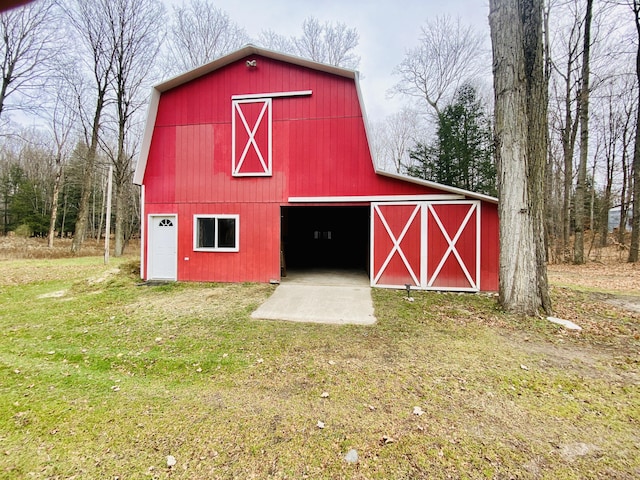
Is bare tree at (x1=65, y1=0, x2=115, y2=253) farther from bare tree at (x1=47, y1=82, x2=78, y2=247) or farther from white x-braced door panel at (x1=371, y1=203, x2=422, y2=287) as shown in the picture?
white x-braced door panel at (x1=371, y1=203, x2=422, y2=287)

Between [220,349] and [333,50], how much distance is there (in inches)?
776

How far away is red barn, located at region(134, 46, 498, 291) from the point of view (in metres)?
7.54

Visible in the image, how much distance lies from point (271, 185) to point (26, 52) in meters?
17.2

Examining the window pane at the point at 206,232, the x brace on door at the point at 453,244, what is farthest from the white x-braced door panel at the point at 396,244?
the window pane at the point at 206,232

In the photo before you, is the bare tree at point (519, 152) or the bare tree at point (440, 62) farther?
the bare tree at point (440, 62)

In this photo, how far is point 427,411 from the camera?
8.73ft

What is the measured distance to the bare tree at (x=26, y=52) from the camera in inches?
561

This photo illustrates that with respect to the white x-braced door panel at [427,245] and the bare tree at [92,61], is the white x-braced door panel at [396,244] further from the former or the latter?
the bare tree at [92,61]

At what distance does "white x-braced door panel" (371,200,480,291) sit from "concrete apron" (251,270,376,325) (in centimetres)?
98

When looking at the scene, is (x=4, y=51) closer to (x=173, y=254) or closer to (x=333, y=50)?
(x=173, y=254)

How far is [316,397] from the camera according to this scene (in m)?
2.88

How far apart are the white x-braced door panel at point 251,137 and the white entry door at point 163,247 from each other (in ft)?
8.60

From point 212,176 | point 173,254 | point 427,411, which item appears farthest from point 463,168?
point 427,411

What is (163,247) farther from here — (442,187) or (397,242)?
(442,187)
